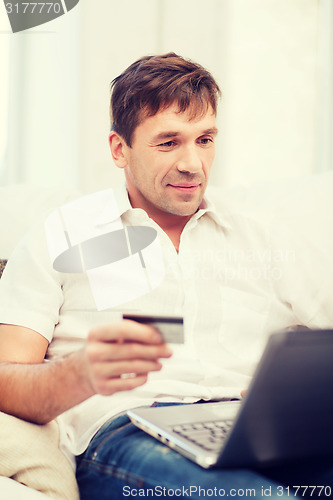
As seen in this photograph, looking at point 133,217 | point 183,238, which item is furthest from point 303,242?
point 133,217

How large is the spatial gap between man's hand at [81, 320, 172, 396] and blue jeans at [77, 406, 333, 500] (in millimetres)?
161

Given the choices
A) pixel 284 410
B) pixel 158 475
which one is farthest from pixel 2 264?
pixel 284 410

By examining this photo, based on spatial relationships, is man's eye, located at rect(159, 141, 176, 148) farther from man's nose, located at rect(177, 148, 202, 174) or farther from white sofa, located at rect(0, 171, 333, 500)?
white sofa, located at rect(0, 171, 333, 500)

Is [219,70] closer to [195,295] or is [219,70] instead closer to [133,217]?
[133,217]

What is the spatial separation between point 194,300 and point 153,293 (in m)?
0.09

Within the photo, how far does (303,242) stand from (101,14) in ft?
3.88

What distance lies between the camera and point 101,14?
2.04m

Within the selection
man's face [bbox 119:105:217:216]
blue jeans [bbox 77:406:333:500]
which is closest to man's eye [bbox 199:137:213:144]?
man's face [bbox 119:105:217:216]

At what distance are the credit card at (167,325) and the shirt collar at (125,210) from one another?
24.9 inches

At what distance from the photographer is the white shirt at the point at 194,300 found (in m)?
1.12

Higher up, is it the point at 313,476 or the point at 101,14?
the point at 101,14

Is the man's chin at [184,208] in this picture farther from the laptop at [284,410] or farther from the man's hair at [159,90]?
the laptop at [284,410]

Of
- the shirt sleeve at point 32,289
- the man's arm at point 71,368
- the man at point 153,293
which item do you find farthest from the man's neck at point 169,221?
the man's arm at point 71,368

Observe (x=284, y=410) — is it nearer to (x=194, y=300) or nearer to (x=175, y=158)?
(x=194, y=300)
